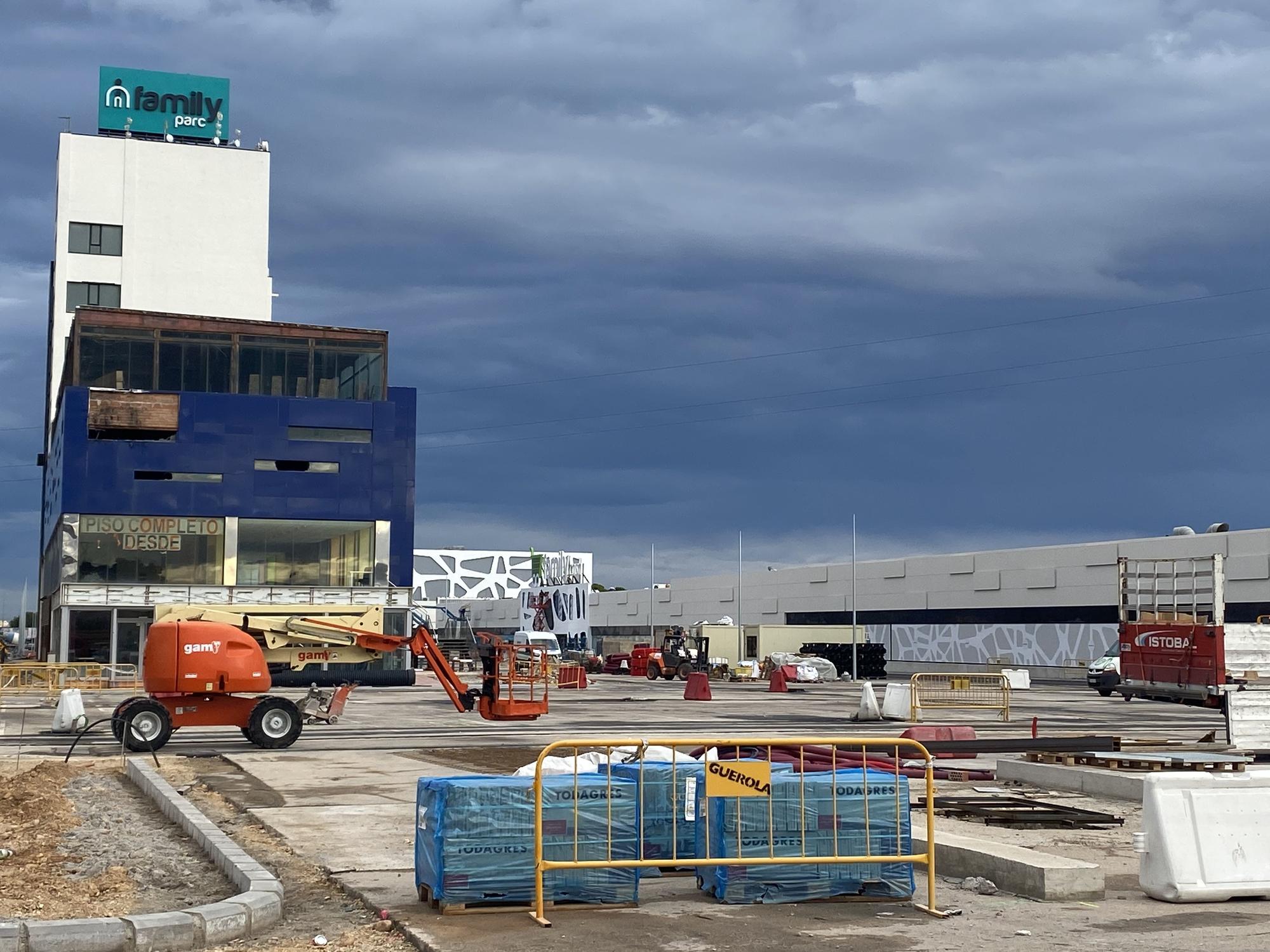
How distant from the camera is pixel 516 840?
9820 mm

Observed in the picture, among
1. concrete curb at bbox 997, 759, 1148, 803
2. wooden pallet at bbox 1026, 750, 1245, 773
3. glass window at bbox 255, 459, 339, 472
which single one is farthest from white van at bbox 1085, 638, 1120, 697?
concrete curb at bbox 997, 759, 1148, 803

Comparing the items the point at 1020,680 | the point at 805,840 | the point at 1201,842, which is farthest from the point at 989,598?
the point at 805,840

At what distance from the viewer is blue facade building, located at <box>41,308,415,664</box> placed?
2333 inches

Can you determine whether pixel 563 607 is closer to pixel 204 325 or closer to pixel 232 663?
pixel 204 325

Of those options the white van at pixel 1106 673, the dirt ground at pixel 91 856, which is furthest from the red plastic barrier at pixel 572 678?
the dirt ground at pixel 91 856

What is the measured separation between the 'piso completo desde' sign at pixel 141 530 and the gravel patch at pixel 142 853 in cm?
4455

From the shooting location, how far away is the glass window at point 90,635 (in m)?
58.7

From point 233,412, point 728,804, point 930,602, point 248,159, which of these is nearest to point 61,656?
point 233,412

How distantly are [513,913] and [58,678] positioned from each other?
160ft

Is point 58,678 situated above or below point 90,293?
below

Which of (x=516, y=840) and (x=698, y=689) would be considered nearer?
(x=516, y=840)

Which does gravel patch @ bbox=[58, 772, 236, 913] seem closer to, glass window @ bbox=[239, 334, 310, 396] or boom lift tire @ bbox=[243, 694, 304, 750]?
boom lift tire @ bbox=[243, 694, 304, 750]

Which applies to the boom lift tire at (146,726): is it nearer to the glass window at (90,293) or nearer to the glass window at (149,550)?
the glass window at (149,550)

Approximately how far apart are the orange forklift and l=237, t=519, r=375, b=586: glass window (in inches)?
1393
